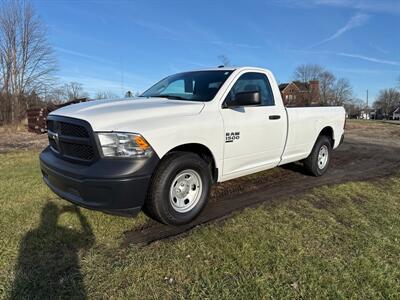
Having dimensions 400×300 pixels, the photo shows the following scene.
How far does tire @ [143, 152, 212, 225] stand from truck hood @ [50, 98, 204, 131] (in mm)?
505

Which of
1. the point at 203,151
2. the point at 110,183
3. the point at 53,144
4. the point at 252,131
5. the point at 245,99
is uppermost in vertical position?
the point at 245,99

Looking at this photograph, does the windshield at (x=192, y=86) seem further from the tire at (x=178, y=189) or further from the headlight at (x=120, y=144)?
the headlight at (x=120, y=144)

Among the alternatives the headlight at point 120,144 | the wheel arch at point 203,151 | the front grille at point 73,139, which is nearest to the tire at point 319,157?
the wheel arch at point 203,151

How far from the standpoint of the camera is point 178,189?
3.97 metres

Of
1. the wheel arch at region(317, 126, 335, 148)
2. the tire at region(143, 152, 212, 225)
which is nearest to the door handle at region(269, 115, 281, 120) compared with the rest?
the tire at region(143, 152, 212, 225)

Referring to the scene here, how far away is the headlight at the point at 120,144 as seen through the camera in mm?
3318

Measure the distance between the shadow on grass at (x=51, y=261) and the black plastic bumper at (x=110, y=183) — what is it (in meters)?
0.44

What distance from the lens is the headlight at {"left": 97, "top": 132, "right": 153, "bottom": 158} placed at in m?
3.32

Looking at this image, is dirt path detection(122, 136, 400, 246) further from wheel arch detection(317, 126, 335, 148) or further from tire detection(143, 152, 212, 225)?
wheel arch detection(317, 126, 335, 148)

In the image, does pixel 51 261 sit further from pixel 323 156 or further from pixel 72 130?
pixel 323 156

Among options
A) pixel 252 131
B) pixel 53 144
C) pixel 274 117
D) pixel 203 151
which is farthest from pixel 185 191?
pixel 274 117

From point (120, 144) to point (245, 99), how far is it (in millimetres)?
1806

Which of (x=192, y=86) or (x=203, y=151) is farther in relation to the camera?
(x=192, y=86)

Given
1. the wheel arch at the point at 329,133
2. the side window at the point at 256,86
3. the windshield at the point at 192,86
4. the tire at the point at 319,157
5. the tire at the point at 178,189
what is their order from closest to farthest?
the tire at the point at 178,189 < the windshield at the point at 192,86 < the side window at the point at 256,86 < the tire at the point at 319,157 < the wheel arch at the point at 329,133
